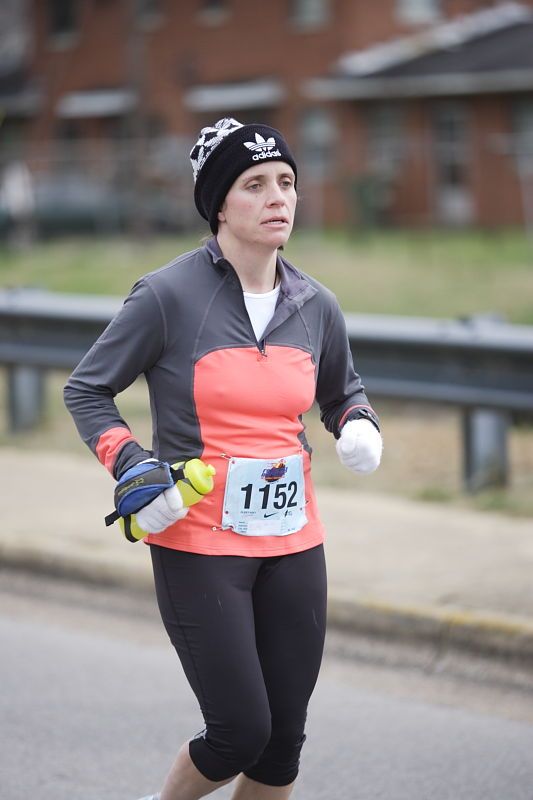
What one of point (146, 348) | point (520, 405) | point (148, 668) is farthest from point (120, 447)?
point (520, 405)

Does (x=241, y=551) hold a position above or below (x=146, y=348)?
below

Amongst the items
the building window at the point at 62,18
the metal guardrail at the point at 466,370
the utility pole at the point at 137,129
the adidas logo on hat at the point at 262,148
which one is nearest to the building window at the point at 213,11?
the building window at the point at 62,18

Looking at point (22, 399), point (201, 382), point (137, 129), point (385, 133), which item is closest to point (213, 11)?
point (385, 133)

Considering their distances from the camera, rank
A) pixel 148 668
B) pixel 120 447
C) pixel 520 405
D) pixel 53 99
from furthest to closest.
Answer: pixel 53 99, pixel 520 405, pixel 148 668, pixel 120 447

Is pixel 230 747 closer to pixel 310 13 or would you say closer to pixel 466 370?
pixel 466 370

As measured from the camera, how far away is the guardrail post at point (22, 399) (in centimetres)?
1005

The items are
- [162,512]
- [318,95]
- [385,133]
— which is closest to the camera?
[162,512]

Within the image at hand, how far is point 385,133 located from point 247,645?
30.7 meters

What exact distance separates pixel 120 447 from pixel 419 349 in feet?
15.5

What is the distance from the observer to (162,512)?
331cm

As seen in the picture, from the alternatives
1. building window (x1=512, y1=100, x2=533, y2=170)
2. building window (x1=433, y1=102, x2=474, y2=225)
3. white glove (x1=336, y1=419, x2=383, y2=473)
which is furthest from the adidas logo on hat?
building window (x1=433, y1=102, x2=474, y2=225)

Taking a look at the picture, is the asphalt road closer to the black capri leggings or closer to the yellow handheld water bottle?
the black capri leggings

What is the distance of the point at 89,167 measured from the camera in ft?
92.5

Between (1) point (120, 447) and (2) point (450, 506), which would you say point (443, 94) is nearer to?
(2) point (450, 506)
